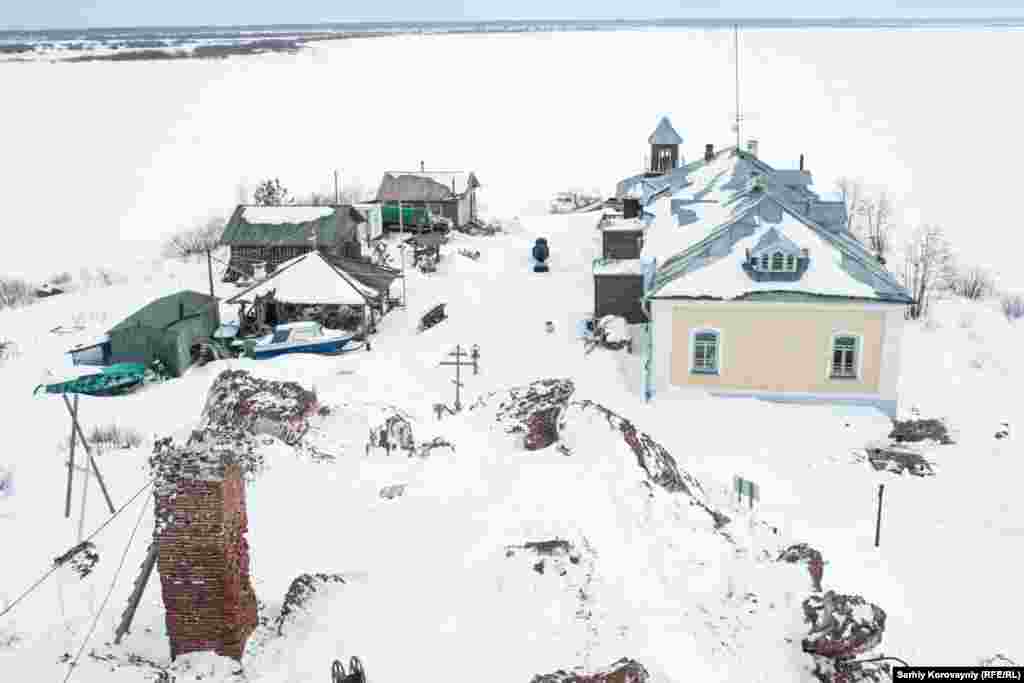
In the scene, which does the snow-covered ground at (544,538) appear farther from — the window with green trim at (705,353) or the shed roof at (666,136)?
the shed roof at (666,136)

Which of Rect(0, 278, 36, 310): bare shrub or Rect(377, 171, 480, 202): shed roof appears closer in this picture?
Rect(0, 278, 36, 310): bare shrub

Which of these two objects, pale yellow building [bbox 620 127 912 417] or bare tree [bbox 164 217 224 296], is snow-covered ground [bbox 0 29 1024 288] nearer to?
bare tree [bbox 164 217 224 296]

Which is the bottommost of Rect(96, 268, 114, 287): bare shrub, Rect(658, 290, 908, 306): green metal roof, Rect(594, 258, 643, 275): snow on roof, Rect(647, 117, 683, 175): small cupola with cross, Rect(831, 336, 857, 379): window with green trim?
Rect(831, 336, 857, 379): window with green trim

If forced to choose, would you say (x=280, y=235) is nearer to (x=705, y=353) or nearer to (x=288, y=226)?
(x=288, y=226)

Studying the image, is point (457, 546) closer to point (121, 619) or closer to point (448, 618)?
point (448, 618)

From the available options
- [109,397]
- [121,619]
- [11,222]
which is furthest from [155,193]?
[121,619]

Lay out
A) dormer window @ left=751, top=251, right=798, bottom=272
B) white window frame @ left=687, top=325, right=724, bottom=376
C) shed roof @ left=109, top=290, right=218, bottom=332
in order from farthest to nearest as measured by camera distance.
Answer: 1. shed roof @ left=109, top=290, right=218, bottom=332
2. white window frame @ left=687, top=325, right=724, bottom=376
3. dormer window @ left=751, top=251, right=798, bottom=272

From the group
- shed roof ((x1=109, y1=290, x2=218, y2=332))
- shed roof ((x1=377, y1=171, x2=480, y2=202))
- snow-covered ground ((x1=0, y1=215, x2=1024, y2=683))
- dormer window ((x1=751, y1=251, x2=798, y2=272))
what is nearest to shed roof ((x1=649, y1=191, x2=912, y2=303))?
dormer window ((x1=751, y1=251, x2=798, y2=272))
